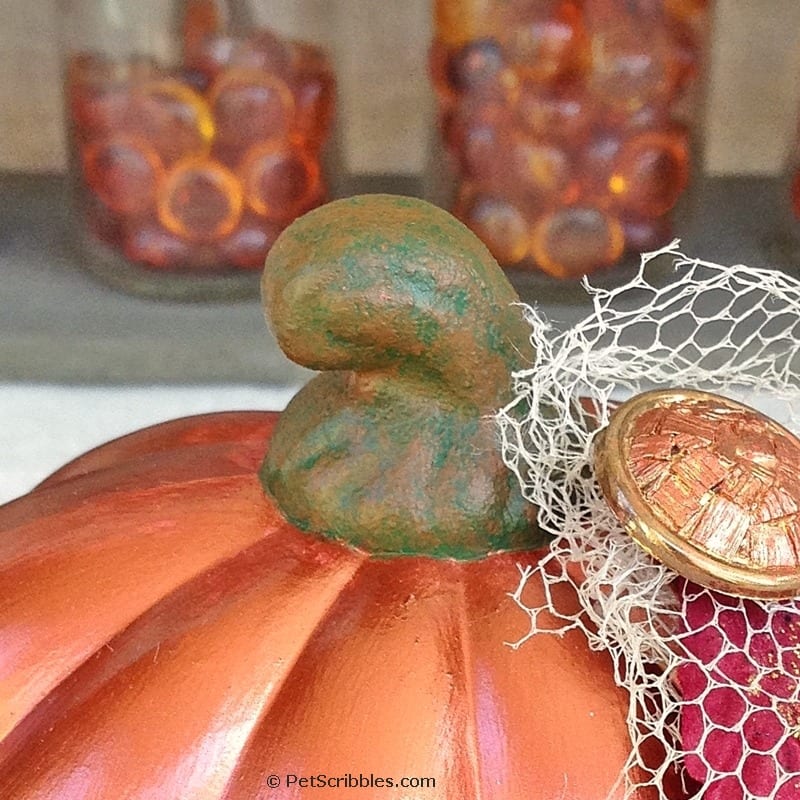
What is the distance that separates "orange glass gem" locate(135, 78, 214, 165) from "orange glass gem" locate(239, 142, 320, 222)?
5 centimetres

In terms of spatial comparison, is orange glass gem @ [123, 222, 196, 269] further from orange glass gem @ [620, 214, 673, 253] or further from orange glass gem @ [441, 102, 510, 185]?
orange glass gem @ [620, 214, 673, 253]

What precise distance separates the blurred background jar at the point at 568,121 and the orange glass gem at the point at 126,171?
262mm

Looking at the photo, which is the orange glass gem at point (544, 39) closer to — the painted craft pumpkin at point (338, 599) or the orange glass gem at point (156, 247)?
the orange glass gem at point (156, 247)

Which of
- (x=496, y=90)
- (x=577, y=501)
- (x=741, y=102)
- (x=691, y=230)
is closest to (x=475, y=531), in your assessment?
(x=577, y=501)

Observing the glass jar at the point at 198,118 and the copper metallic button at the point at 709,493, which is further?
the glass jar at the point at 198,118

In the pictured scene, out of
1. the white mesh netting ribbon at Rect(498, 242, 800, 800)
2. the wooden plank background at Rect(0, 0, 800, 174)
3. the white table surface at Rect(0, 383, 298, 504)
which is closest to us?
the white mesh netting ribbon at Rect(498, 242, 800, 800)

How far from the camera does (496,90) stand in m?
0.88

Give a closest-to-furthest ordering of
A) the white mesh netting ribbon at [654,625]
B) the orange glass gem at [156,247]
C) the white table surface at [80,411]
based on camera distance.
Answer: the white mesh netting ribbon at [654,625] < the white table surface at [80,411] < the orange glass gem at [156,247]

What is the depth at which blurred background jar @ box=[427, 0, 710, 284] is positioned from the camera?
0.87 m

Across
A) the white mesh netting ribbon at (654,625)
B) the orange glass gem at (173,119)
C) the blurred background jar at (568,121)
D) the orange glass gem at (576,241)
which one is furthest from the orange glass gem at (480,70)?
the white mesh netting ribbon at (654,625)

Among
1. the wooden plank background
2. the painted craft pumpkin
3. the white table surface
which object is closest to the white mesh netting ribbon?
the painted craft pumpkin

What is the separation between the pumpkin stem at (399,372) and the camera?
12.2 inches

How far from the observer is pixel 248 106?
0.92 meters

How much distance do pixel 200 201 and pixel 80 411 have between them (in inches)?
8.4
